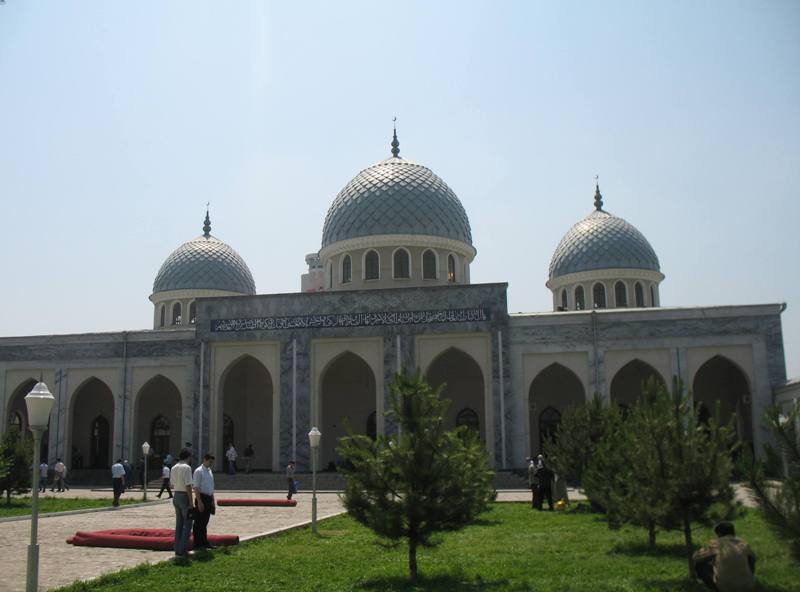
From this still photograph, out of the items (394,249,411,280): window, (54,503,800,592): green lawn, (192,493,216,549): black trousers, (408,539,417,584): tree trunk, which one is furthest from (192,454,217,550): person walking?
(394,249,411,280): window

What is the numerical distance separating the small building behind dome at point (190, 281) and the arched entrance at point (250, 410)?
5.37 m

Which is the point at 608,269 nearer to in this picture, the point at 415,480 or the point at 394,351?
the point at 394,351

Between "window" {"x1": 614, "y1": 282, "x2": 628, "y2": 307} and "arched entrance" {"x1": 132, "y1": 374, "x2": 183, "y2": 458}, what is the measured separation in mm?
17017

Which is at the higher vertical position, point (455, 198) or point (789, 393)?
point (455, 198)

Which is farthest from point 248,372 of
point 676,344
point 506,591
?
point 506,591

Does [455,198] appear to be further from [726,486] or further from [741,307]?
[726,486]

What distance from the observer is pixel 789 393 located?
23.6 metres

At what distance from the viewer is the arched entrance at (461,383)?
2902cm

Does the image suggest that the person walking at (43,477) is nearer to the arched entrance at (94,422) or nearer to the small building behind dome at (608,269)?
the arched entrance at (94,422)

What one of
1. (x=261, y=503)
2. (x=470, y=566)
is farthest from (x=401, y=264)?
(x=470, y=566)

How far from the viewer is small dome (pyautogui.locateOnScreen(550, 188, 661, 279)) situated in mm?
32750

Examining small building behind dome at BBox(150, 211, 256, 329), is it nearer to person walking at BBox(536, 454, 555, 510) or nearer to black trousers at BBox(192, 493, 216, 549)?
person walking at BBox(536, 454, 555, 510)

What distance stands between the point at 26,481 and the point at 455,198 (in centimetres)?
1757

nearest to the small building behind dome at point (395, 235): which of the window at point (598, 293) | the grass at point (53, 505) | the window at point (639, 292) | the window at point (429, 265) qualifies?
the window at point (429, 265)
